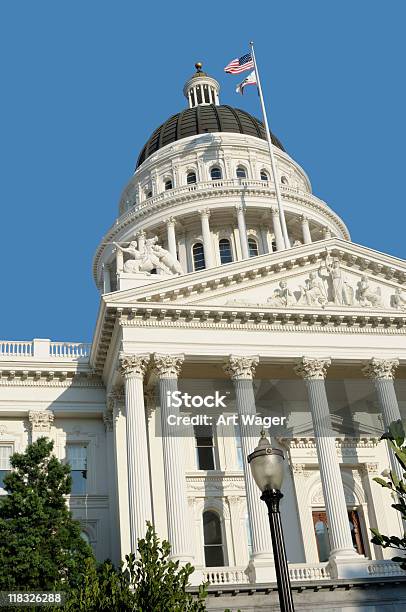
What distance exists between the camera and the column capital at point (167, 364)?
30.5m

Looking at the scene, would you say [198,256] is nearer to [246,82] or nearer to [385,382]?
[246,82]

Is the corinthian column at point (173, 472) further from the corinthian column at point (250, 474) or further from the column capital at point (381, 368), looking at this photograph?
the column capital at point (381, 368)

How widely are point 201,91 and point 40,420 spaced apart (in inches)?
1725

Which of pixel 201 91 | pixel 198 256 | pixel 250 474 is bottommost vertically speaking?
pixel 250 474

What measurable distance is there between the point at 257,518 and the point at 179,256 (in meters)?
28.9

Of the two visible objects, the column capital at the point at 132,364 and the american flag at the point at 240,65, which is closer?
the column capital at the point at 132,364

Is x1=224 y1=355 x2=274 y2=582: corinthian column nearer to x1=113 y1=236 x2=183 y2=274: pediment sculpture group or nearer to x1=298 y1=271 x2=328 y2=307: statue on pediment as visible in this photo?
x1=298 y1=271 x2=328 y2=307: statue on pediment

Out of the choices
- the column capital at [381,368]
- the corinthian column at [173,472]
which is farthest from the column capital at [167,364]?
the column capital at [381,368]

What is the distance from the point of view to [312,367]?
106 feet

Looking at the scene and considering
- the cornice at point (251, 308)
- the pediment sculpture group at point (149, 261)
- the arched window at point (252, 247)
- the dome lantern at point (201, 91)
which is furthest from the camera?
the dome lantern at point (201, 91)

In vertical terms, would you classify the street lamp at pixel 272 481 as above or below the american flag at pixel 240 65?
below

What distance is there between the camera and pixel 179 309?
31141 millimetres

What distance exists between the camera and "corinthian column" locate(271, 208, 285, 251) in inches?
2094

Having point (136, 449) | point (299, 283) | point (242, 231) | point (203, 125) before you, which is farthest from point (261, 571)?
point (203, 125)
